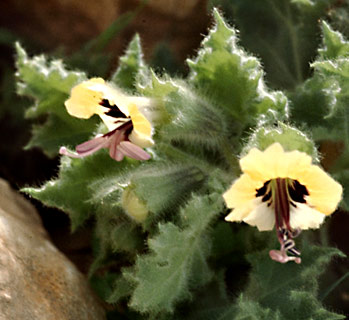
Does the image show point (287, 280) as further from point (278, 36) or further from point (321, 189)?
point (278, 36)

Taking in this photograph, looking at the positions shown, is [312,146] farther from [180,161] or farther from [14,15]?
[14,15]

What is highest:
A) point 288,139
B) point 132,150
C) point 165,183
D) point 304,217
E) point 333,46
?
point 333,46

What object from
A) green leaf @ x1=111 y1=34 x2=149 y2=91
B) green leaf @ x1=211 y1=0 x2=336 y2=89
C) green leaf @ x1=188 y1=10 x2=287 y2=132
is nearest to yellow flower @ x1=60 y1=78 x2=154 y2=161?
green leaf @ x1=188 y1=10 x2=287 y2=132

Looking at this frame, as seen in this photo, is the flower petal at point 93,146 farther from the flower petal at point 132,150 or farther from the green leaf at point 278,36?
the green leaf at point 278,36

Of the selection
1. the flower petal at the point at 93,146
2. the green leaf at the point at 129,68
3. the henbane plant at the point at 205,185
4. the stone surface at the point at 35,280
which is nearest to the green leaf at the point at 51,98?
the henbane plant at the point at 205,185

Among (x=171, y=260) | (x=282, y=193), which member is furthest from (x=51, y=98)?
(x=282, y=193)

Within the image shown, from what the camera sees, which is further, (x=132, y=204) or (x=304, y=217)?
(x=132, y=204)

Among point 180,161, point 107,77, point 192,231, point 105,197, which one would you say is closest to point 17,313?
point 105,197
